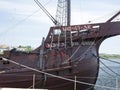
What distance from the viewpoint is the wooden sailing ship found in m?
20.0

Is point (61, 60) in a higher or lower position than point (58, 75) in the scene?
higher

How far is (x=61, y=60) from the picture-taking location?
21.2 metres

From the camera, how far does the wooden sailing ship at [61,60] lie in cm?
1997

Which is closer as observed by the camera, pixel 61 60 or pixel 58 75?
pixel 58 75

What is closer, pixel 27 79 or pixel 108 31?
pixel 27 79

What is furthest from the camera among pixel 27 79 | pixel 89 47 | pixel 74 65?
pixel 89 47

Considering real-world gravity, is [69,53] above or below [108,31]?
below

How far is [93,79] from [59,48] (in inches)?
141

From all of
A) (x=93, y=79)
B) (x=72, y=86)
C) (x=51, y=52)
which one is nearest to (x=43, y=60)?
(x=51, y=52)

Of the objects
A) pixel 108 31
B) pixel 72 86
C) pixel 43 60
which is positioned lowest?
pixel 72 86

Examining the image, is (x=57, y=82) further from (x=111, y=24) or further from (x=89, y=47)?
(x=111, y=24)

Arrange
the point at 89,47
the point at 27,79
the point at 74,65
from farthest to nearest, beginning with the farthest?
the point at 89,47, the point at 74,65, the point at 27,79

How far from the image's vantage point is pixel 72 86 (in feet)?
70.2

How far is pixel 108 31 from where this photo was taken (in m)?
22.7
